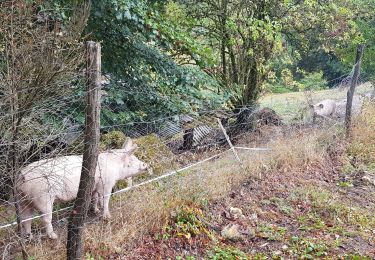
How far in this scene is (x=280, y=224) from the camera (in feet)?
19.0

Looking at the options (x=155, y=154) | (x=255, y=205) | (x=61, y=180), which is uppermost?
(x=61, y=180)

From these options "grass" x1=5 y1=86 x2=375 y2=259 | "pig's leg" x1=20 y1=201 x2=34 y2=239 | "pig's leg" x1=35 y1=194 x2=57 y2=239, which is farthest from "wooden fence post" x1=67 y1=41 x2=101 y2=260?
"pig's leg" x1=20 y1=201 x2=34 y2=239

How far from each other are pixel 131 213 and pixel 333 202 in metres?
3.14

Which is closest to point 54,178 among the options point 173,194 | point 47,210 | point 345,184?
point 47,210

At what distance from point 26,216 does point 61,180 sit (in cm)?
78

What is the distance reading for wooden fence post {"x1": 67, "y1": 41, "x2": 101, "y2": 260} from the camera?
377 centimetres

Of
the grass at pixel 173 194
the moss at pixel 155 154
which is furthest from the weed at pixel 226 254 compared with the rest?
the moss at pixel 155 154

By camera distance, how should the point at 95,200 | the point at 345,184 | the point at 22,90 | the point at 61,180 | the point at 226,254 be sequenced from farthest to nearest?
the point at 345,184 < the point at 95,200 < the point at 226,254 < the point at 61,180 < the point at 22,90

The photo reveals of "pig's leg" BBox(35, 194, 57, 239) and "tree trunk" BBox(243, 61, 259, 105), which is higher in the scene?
"tree trunk" BBox(243, 61, 259, 105)

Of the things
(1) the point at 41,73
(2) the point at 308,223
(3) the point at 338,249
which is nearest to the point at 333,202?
(2) the point at 308,223

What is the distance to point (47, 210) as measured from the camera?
14.6 feet

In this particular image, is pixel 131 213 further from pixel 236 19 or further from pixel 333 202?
pixel 236 19

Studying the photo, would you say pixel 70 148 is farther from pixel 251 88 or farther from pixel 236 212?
pixel 251 88

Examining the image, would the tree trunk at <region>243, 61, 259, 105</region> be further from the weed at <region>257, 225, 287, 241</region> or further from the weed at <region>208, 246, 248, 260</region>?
the weed at <region>208, 246, 248, 260</region>
